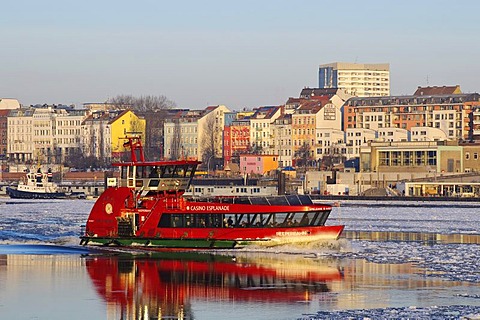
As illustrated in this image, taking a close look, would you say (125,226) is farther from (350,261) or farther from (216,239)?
(350,261)

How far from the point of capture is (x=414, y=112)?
19088cm

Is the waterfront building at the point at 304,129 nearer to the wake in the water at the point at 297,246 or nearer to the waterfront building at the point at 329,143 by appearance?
the waterfront building at the point at 329,143

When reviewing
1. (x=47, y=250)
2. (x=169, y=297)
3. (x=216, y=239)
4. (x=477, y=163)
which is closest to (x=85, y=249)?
(x=47, y=250)

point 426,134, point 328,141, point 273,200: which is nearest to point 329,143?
point 328,141

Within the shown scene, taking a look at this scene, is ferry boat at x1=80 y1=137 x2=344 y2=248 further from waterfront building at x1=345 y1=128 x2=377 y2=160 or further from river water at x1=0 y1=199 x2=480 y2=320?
waterfront building at x1=345 y1=128 x2=377 y2=160

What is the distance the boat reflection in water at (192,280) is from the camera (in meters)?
35.8

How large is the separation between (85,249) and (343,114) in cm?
14703

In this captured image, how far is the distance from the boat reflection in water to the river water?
3 cm

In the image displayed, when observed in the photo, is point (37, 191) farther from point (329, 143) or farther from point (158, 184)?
point (158, 184)

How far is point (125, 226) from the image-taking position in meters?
54.0

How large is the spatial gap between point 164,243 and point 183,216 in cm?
142

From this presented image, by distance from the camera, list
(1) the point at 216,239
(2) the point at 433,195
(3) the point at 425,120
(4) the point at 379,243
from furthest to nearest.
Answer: (3) the point at 425,120, (2) the point at 433,195, (4) the point at 379,243, (1) the point at 216,239

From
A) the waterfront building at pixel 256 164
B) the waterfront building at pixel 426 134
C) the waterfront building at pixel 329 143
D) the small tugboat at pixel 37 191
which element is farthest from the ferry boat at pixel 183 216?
the waterfront building at pixel 329 143

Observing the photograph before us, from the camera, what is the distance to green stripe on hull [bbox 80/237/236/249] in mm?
52062
